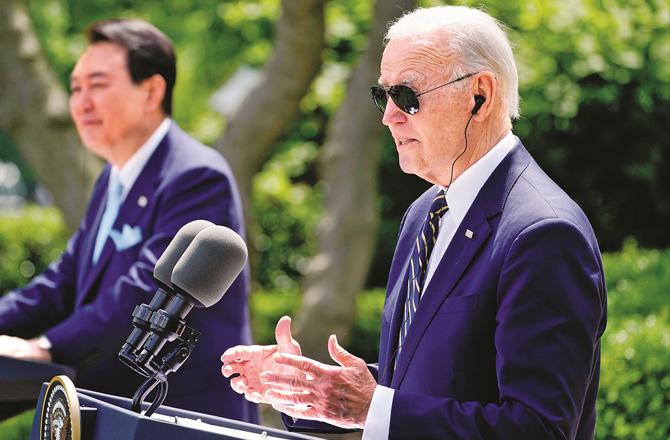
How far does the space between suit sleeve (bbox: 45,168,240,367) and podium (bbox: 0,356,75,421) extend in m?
0.30

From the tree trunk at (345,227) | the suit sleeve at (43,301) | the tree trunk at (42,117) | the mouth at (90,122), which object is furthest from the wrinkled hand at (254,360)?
the tree trunk at (42,117)

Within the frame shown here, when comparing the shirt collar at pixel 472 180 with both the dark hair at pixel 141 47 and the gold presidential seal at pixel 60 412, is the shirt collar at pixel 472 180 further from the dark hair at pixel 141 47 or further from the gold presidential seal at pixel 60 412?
the dark hair at pixel 141 47

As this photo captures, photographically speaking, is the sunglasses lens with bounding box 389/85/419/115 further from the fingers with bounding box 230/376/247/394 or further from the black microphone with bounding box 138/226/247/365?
the fingers with bounding box 230/376/247/394

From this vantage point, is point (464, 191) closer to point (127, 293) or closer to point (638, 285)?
point (127, 293)

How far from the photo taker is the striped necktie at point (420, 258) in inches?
108

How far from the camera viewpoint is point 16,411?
12.1 ft

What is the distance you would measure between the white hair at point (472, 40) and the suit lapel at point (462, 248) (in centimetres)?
21

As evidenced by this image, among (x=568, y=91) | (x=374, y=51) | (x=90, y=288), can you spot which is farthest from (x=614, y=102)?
(x=90, y=288)

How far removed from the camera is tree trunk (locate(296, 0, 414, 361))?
6480mm

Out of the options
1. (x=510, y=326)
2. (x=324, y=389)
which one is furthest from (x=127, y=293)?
(x=510, y=326)

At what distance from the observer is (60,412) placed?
2410mm

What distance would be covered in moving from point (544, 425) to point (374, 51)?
422 centimetres

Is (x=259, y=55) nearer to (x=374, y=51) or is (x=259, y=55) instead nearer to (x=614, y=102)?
(x=614, y=102)

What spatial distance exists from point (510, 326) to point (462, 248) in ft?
0.99
